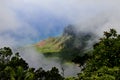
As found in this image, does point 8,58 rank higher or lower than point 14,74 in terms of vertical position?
higher

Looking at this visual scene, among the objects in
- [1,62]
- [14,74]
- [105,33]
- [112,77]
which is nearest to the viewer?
[112,77]

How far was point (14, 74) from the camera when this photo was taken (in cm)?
12125

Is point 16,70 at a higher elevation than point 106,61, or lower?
higher

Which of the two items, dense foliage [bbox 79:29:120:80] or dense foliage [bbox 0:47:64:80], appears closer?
dense foliage [bbox 79:29:120:80]

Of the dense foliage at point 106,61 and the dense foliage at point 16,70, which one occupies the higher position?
the dense foliage at point 16,70

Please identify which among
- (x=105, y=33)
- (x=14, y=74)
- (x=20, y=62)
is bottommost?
(x=105, y=33)

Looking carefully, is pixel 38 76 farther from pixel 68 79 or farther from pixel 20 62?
pixel 68 79

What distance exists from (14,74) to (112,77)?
74649 millimetres

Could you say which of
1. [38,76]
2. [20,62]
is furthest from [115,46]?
[38,76]

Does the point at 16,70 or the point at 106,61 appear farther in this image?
the point at 16,70

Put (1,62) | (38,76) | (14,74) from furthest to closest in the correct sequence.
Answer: (38,76) < (1,62) < (14,74)

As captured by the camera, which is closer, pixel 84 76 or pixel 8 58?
pixel 84 76

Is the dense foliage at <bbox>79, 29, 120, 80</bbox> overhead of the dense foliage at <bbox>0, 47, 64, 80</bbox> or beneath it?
beneath

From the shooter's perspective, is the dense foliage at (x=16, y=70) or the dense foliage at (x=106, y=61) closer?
the dense foliage at (x=106, y=61)
